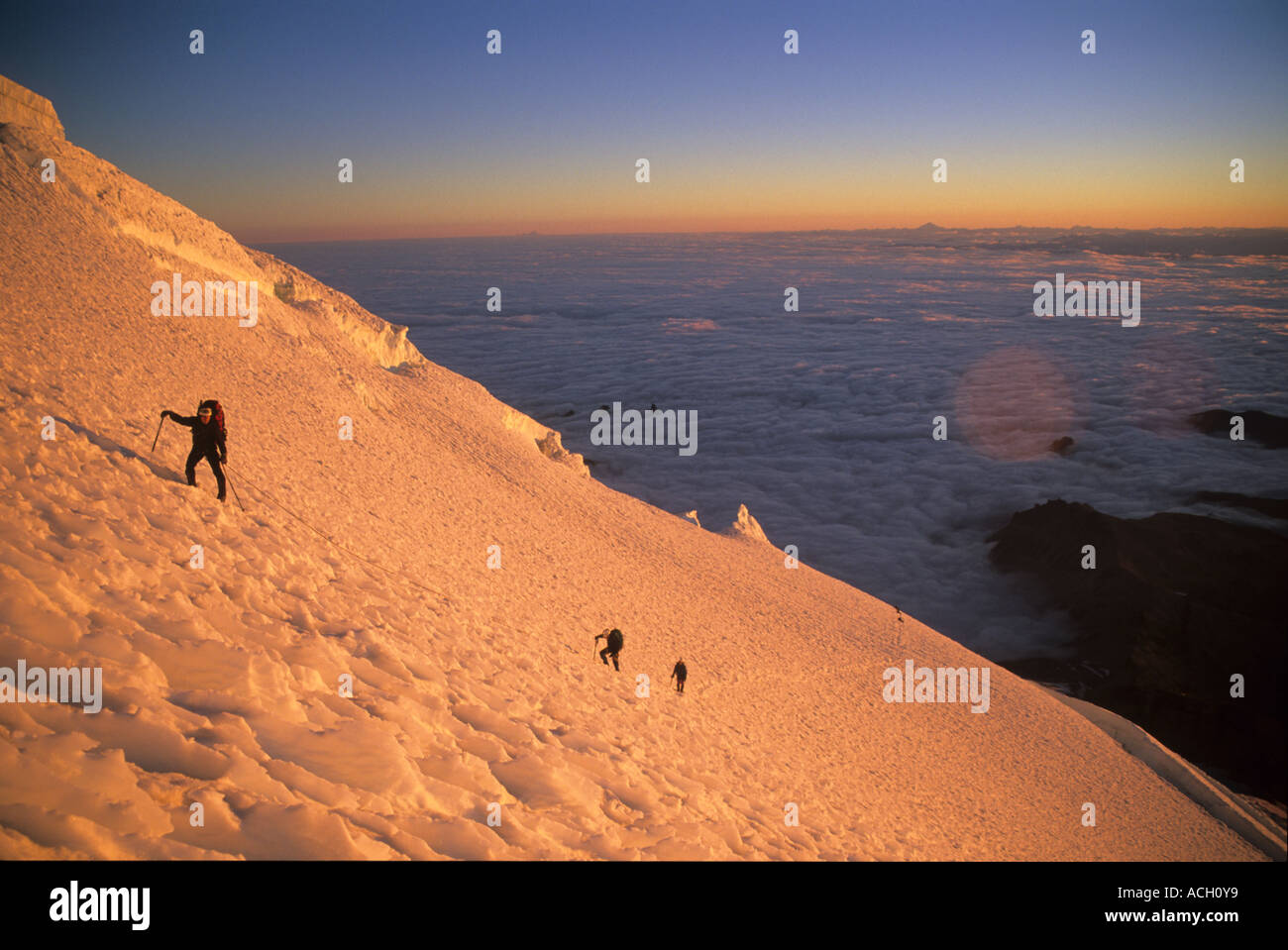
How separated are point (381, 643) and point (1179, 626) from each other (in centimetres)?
3795

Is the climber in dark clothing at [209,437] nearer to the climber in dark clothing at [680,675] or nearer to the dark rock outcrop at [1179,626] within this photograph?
the climber in dark clothing at [680,675]

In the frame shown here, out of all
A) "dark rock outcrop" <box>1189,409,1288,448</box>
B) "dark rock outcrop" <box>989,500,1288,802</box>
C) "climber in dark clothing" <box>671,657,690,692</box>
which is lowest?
"dark rock outcrop" <box>989,500,1288,802</box>

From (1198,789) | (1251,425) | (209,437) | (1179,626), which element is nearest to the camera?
(209,437)

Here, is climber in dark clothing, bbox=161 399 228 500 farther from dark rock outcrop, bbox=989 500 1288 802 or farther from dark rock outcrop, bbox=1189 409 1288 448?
dark rock outcrop, bbox=1189 409 1288 448

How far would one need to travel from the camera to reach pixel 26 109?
571 inches

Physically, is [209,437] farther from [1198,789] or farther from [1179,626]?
[1179,626]

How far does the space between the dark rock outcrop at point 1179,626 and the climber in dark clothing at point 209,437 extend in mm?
34331

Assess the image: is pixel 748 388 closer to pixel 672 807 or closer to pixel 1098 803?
pixel 1098 803

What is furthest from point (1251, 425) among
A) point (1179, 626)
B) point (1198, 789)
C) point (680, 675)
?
point (680, 675)

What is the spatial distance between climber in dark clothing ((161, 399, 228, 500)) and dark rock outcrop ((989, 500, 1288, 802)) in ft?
113

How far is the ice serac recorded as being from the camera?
1411 centimetres

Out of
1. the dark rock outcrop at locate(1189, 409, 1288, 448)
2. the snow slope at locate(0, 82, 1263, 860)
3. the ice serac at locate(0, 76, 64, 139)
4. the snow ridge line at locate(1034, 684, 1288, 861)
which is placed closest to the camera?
the snow slope at locate(0, 82, 1263, 860)

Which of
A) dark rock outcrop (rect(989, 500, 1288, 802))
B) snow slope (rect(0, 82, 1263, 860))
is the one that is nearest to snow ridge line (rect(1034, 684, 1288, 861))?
snow slope (rect(0, 82, 1263, 860))
